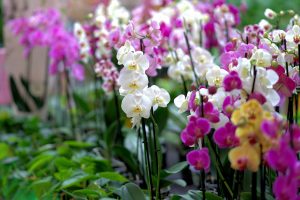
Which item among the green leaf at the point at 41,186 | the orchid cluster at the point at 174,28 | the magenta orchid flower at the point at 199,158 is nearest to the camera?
the magenta orchid flower at the point at 199,158

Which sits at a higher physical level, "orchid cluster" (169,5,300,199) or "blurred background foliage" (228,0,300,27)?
"blurred background foliage" (228,0,300,27)

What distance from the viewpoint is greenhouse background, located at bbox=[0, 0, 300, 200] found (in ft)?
2.07

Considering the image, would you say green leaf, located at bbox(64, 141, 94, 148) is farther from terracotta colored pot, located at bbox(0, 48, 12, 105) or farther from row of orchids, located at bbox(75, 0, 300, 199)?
terracotta colored pot, located at bbox(0, 48, 12, 105)

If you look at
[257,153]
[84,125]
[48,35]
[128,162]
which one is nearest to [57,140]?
[84,125]

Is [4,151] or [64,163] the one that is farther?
[4,151]

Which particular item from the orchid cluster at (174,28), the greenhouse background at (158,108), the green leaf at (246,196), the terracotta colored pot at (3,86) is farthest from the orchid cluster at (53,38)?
the green leaf at (246,196)

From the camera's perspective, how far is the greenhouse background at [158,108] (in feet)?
2.07

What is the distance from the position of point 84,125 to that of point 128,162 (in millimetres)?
641

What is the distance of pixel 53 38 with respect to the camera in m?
1.62

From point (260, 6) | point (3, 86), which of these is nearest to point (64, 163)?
point (3, 86)

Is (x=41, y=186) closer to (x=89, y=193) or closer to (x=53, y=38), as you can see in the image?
(x=89, y=193)

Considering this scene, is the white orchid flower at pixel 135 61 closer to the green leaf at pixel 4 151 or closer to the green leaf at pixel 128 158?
the green leaf at pixel 128 158

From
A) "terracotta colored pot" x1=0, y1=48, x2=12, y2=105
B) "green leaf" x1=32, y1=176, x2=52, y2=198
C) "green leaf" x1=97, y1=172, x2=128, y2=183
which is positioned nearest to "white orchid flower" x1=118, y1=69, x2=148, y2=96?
"green leaf" x1=97, y1=172, x2=128, y2=183

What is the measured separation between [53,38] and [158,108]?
19.1 inches
